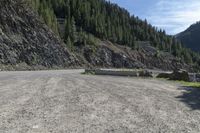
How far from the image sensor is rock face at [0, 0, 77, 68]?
63062mm

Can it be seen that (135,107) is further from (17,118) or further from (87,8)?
(87,8)

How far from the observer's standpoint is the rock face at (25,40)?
207 ft

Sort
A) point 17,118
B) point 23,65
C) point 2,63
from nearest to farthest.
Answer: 1. point 17,118
2. point 2,63
3. point 23,65

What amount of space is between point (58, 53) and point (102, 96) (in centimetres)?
6074

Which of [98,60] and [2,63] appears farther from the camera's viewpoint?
[98,60]

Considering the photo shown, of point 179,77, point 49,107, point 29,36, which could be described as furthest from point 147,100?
point 29,36

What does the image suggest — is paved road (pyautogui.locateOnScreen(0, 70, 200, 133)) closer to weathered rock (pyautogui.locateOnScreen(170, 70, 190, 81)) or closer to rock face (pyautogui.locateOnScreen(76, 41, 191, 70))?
weathered rock (pyautogui.locateOnScreen(170, 70, 190, 81))

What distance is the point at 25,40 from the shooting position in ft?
225

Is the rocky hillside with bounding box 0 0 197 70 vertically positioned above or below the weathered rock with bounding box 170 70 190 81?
above

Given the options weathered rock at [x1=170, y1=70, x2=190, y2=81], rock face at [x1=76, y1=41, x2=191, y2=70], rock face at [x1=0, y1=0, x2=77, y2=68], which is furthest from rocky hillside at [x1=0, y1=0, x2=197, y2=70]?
weathered rock at [x1=170, y1=70, x2=190, y2=81]

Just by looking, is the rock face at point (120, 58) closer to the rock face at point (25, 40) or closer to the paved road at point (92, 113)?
the rock face at point (25, 40)

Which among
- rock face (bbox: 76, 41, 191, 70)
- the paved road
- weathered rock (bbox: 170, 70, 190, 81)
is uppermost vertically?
rock face (bbox: 76, 41, 191, 70)

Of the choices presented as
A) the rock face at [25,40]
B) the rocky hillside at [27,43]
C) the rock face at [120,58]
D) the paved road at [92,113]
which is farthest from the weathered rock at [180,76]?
the rock face at [120,58]

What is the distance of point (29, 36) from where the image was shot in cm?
7050
